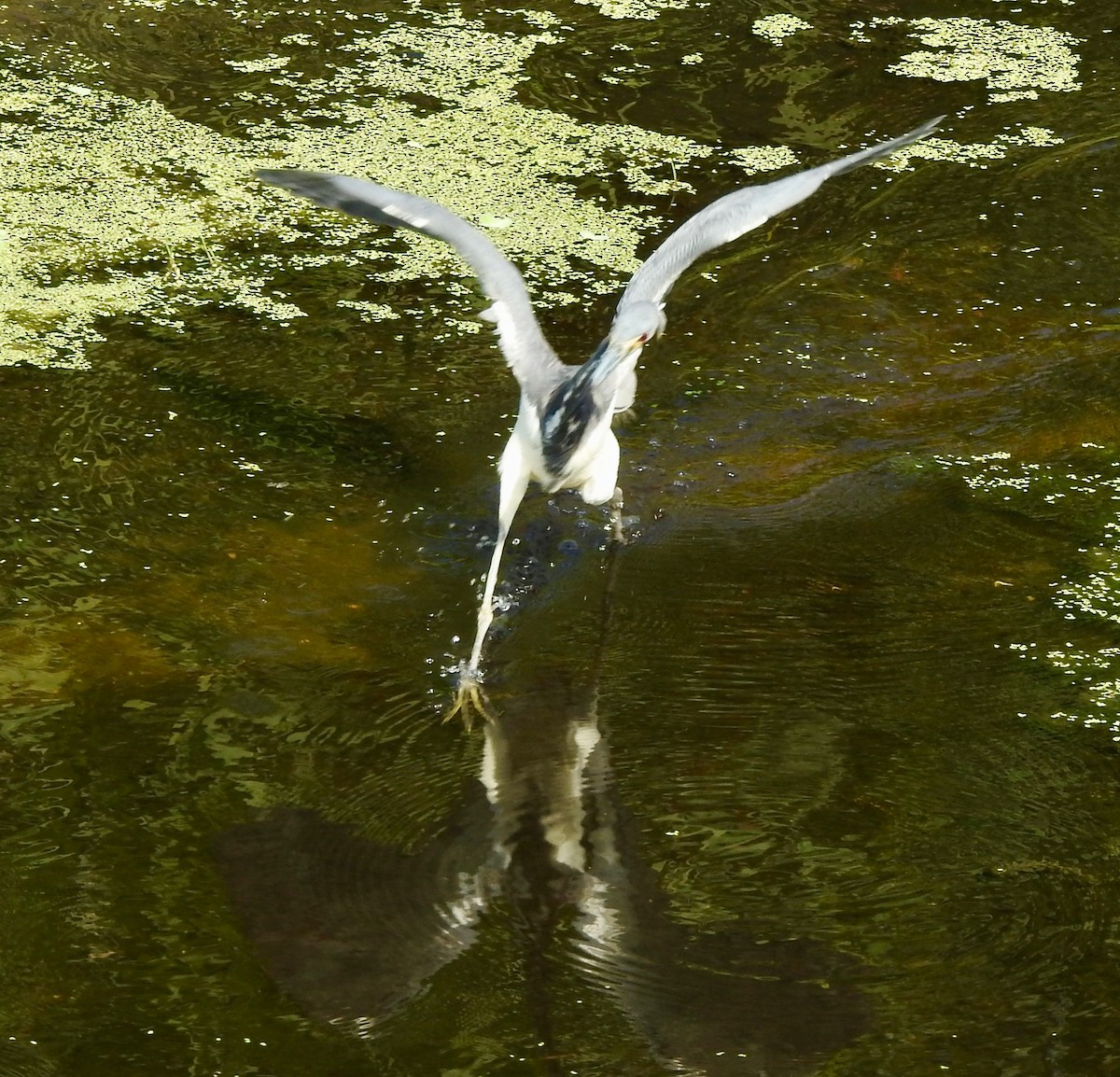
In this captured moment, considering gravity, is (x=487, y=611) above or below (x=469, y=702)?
above

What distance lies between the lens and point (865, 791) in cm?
330

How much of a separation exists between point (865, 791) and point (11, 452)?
254 centimetres

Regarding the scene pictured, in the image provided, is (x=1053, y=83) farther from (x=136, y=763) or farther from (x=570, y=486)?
(x=136, y=763)

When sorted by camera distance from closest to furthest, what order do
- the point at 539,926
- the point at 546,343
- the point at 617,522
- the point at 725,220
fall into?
the point at 539,926 → the point at 546,343 → the point at 725,220 → the point at 617,522

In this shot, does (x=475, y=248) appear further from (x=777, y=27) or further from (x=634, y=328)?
(x=777, y=27)

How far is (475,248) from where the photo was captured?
3891 mm

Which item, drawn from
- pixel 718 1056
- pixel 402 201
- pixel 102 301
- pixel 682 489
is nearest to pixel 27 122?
pixel 102 301

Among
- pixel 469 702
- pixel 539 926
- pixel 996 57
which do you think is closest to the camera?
pixel 539 926

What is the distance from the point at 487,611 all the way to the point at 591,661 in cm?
28

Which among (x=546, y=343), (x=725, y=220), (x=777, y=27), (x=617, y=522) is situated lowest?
(x=617, y=522)

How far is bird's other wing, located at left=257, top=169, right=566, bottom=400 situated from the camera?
383 centimetres

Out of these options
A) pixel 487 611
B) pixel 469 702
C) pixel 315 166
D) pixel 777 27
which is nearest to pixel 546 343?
pixel 487 611

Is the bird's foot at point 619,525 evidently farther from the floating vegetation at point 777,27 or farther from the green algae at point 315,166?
the floating vegetation at point 777,27

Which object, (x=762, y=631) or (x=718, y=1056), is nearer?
(x=718, y=1056)
